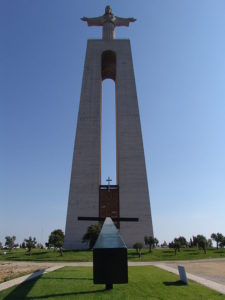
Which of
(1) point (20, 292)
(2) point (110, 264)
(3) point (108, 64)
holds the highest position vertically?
(3) point (108, 64)

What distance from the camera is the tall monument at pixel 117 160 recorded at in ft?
120

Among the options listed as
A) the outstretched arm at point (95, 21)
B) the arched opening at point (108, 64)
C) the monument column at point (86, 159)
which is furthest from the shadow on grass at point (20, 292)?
the outstretched arm at point (95, 21)

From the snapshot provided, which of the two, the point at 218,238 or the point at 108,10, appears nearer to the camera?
the point at 218,238

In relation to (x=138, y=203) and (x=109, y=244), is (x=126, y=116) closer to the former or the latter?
(x=138, y=203)

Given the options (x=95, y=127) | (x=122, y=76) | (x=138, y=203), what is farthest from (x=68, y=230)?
(x=122, y=76)

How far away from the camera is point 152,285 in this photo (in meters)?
10.3

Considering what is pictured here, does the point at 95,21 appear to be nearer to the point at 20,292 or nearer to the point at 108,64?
the point at 108,64

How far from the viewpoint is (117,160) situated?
133 feet

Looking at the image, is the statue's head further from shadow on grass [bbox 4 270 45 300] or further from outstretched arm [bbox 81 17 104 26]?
shadow on grass [bbox 4 270 45 300]

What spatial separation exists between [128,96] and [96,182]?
14.5 metres

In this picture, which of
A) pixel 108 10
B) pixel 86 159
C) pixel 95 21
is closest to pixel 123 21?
pixel 108 10

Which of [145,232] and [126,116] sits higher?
[126,116]

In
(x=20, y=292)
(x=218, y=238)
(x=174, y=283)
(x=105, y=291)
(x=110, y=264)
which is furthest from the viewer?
(x=218, y=238)

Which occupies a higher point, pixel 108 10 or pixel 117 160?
pixel 108 10
